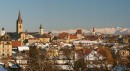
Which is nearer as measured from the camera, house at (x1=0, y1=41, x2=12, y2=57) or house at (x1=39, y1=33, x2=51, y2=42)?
house at (x1=0, y1=41, x2=12, y2=57)

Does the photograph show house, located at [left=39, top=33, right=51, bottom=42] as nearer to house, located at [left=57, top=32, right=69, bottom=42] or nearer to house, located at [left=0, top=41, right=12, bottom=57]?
house, located at [left=57, top=32, right=69, bottom=42]

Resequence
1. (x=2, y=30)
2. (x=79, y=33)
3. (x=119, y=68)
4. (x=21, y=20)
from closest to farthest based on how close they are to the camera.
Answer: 1. (x=119, y=68)
2. (x=2, y=30)
3. (x=21, y=20)
4. (x=79, y=33)

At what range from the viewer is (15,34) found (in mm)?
120812

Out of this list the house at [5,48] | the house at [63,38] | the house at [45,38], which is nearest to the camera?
the house at [5,48]

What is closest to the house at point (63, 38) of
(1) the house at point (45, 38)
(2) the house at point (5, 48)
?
(1) the house at point (45, 38)

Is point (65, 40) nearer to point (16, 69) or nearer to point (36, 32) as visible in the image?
point (36, 32)

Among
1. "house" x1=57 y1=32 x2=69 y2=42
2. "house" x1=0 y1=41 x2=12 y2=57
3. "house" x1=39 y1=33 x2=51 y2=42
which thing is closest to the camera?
"house" x1=0 y1=41 x2=12 y2=57

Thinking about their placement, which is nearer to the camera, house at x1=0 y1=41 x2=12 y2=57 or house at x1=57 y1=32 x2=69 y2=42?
house at x1=0 y1=41 x2=12 y2=57

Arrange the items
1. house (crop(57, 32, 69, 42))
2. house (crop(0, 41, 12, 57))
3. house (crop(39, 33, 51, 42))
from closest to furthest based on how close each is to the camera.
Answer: house (crop(0, 41, 12, 57)) → house (crop(39, 33, 51, 42)) → house (crop(57, 32, 69, 42))

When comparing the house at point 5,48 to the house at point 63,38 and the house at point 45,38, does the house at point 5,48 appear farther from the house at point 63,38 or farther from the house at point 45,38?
the house at point 63,38

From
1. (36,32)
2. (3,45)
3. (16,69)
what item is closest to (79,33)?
(36,32)

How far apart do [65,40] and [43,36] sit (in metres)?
6.64

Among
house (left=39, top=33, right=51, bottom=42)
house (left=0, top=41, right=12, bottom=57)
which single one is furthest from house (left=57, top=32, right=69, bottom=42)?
house (left=0, top=41, right=12, bottom=57)

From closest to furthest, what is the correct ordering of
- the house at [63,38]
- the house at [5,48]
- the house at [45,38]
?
the house at [5,48]
the house at [45,38]
the house at [63,38]
